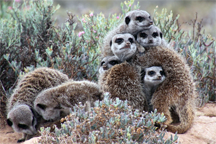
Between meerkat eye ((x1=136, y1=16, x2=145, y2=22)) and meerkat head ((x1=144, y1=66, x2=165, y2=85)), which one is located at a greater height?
meerkat eye ((x1=136, y1=16, x2=145, y2=22))

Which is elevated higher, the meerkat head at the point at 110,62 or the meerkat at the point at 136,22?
the meerkat at the point at 136,22

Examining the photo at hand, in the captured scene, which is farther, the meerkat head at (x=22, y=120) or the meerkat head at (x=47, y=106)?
the meerkat head at (x=47, y=106)

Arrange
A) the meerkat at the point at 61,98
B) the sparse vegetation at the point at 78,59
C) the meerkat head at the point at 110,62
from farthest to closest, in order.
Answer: the meerkat at the point at 61,98
the meerkat head at the point at 110,62
the sparse vegetation at the point at 78,59

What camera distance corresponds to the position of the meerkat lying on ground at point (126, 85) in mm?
4023

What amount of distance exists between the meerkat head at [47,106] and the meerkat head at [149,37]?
1679mm

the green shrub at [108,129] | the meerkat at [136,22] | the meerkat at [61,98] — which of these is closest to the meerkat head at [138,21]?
the meerkat at [136,22]

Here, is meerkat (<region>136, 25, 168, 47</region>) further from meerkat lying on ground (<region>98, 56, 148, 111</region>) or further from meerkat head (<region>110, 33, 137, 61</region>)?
meerkat lying on ground (<region>98, 56, 148, 111</region>)

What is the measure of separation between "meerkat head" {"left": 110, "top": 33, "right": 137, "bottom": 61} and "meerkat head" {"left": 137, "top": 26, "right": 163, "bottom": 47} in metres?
0.13

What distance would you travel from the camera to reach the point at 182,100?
3945mm

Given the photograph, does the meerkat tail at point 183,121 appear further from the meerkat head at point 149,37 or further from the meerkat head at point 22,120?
the meerkat head at point 22,120

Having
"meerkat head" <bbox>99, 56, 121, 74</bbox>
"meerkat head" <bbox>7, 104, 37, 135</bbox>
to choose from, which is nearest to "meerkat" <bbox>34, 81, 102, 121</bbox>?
"meerkat head" <bbox>7, 104, 37, 135</bbox>

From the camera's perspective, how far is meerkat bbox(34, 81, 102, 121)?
14.9 feet

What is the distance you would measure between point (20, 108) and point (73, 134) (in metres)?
1.74

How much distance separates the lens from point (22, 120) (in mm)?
4418
